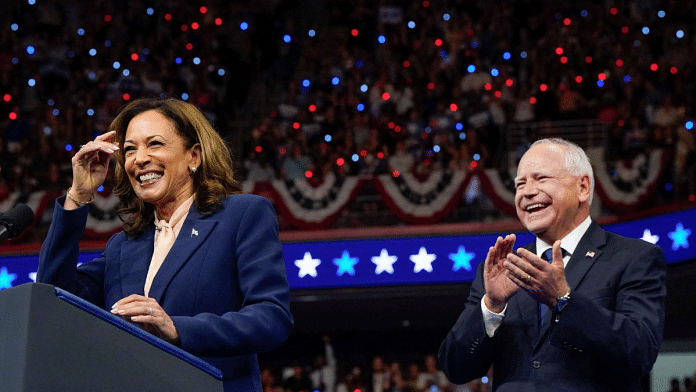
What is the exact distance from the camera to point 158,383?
143 centimetres

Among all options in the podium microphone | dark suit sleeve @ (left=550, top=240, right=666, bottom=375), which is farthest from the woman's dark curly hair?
dark suit sleeve @ (left=550, top=240, right=666, bottom=375)

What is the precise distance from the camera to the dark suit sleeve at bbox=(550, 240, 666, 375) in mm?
2078

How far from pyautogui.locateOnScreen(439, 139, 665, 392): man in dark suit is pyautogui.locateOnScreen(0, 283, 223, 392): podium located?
3.03 feet

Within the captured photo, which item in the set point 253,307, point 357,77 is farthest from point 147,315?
point 357,77

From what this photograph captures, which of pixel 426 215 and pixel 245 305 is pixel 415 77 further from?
pixel 245 305

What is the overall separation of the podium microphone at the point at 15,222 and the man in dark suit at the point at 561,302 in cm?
106

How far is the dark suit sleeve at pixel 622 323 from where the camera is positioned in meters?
2.08

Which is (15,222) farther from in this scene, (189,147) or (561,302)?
(561,302)

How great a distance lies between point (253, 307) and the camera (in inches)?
73.9

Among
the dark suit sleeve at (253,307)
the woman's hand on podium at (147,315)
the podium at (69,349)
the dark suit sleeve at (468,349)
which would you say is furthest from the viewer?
the dark suit sleeve at (468,349)

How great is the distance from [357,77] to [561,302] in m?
9.09

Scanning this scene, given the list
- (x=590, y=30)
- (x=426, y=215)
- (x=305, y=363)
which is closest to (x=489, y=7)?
(x=590, y=30)

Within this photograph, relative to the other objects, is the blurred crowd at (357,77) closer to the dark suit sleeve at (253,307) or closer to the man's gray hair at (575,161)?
the man's gray hair at (575,161)

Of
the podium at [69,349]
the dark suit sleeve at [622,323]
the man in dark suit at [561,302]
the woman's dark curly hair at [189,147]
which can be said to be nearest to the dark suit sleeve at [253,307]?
the woman's dark curly hair at [189,147]
